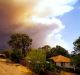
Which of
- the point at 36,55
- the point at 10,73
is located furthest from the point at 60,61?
the point at 10,73

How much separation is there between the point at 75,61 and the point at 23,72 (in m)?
14.5

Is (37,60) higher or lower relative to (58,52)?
lower

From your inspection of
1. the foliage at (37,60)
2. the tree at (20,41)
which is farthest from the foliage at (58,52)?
the foliage at (37,60)

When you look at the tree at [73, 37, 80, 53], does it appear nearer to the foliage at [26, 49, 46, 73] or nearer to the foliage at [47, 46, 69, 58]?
the foliage at [26, 49, 46, 73]

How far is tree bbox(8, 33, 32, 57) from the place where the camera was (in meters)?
111

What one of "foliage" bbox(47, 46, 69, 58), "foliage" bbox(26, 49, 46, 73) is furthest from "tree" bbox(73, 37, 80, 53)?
"foliage" bbox(47, 46, 69, 58)

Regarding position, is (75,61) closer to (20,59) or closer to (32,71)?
(32,71)

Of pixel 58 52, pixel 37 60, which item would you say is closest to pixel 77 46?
pixel 37 60

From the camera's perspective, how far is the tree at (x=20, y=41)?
111 metres

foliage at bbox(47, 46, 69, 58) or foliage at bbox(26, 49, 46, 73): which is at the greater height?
foliage at bbox(47, 46, 69, 58)

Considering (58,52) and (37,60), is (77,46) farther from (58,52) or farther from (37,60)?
(58,52)

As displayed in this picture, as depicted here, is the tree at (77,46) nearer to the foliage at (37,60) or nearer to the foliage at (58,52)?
the foliage at (37,60)

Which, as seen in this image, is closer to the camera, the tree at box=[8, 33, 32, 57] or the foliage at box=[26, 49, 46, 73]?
the foliage at box=[26, 49, 46, 73]

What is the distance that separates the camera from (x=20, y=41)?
368 feet
